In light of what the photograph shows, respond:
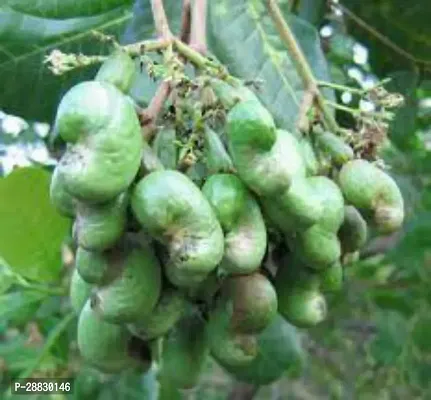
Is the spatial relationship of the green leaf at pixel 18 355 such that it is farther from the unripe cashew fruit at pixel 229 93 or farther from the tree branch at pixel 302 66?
the unripe cashew fruit at pixel 229 93

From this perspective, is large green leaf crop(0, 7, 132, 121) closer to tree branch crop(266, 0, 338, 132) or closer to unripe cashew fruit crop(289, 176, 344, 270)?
tree branch crop(266, 0, 338, 132)

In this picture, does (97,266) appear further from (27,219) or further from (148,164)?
(27,219)

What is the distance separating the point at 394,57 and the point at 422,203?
25.5 inches

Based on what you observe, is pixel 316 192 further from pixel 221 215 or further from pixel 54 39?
pixel 54 39

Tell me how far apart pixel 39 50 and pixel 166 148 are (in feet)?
2.14

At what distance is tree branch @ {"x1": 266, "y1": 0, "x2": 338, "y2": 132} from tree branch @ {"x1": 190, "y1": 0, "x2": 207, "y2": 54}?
0.13 m

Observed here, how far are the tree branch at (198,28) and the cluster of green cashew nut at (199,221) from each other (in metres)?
0.07

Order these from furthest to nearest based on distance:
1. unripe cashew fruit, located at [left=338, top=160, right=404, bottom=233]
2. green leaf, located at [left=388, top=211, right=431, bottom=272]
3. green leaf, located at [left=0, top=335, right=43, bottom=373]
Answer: green leaf, located at [left=388, top=211, right=431, bottom=272] → green leaf, located at [left=0, top=335, right=43, bottom=373] → unripe cashew fruit, located at [left=338, top=160, right=404, bottom=233]

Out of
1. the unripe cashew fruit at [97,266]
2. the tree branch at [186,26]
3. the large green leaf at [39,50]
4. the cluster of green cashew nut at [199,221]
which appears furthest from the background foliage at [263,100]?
the unripe cashew fruit at [97,266]

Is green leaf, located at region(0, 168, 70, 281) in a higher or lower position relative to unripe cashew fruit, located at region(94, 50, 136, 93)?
lower

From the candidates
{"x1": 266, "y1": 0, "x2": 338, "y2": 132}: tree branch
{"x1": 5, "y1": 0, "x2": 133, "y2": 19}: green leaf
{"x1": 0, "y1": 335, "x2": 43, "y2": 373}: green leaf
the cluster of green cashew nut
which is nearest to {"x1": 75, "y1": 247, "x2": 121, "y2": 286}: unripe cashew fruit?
the cluster of green cashew nut

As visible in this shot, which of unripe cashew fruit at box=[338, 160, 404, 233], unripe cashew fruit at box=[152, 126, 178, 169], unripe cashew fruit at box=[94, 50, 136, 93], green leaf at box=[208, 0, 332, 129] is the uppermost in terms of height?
unripe cashew fruit at box=[94, 50, 136, 93]

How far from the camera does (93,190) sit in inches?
39.5

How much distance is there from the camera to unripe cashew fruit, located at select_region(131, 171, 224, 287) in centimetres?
103
